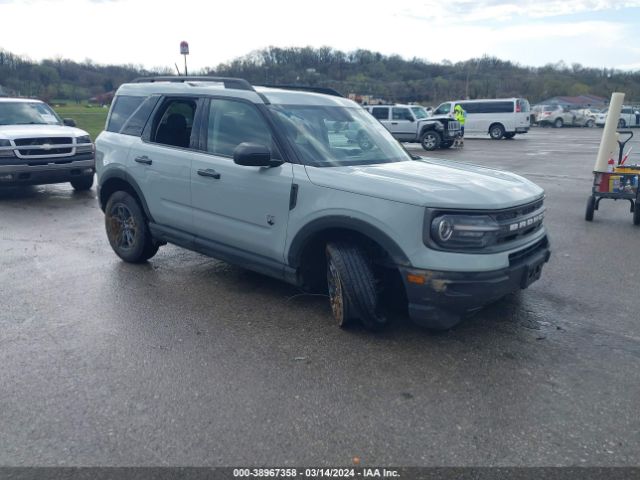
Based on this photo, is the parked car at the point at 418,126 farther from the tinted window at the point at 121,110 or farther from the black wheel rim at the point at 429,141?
the tinted window at the point at 121,110

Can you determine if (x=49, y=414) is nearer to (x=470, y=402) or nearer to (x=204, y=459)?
(x=204, y=459)

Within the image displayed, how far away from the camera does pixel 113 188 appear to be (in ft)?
19.8

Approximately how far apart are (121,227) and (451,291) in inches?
155

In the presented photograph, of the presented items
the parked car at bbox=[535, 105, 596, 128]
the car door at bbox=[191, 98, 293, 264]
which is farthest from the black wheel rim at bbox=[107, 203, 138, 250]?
the parked car at bbox=[535, 105, 596, 128]

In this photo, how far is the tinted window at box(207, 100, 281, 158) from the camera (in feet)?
15.2

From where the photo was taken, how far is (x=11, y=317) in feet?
14.9

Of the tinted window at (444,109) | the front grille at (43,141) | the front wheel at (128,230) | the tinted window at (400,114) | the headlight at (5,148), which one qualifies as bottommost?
the front wheel at (128,230)

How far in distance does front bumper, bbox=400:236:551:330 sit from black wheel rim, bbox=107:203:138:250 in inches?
133

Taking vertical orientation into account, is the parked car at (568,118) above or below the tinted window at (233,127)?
above

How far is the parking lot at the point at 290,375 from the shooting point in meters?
2.83

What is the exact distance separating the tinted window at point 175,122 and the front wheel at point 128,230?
79 cm

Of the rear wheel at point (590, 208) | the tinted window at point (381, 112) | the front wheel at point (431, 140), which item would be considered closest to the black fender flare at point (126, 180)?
the rear wheel at point (590, 208)

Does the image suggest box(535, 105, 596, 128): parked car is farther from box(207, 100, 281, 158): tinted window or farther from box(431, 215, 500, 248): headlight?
box(431, 215, 500, 248): headlight

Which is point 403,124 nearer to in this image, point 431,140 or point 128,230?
point 431,140
